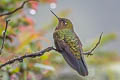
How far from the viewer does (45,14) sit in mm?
5238

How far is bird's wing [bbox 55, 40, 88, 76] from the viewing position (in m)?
1.98

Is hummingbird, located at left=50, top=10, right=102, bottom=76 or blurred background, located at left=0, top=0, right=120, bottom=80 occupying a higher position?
hummingbird, located at left=50, top=10, right=102, bottom=76

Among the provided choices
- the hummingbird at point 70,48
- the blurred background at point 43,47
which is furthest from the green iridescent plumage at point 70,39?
the blurred background at point 43,47

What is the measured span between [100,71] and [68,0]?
2.33m

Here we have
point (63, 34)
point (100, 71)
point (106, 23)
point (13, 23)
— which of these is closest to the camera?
point (63, 34)

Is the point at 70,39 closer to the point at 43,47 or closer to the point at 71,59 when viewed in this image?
the point at 71,59

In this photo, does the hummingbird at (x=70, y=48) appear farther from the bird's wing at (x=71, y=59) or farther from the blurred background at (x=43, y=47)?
the blurred background at (x=43, y=47)

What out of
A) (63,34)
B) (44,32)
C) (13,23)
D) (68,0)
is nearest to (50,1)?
(44,32)

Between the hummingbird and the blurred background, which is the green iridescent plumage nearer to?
the hummingbird

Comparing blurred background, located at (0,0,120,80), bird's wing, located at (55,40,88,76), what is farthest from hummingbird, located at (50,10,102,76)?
blurred background, located at (0,0,120,80)

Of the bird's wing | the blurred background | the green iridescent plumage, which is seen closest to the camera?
the bird's wing

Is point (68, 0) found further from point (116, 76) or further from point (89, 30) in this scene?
point (116, 76)

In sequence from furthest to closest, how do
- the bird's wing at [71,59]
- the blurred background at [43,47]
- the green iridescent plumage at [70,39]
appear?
the blurred background at [43,47] → the green iridescent plumage at [70,39] → the bird's wing at [71,59]

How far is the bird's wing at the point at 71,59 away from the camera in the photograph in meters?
1.98
